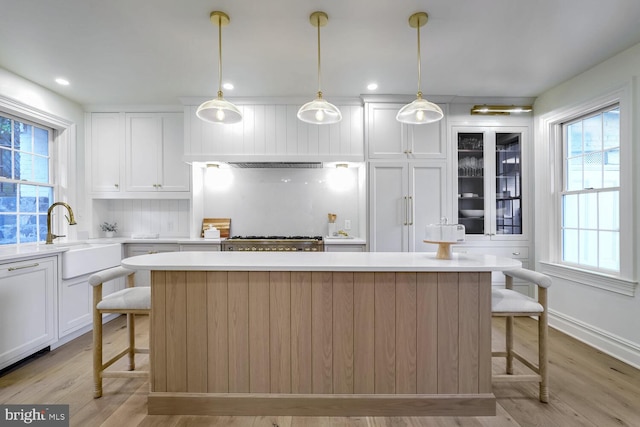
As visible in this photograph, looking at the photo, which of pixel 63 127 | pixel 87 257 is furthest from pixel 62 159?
pixel 87 257

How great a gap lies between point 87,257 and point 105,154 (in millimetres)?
1506

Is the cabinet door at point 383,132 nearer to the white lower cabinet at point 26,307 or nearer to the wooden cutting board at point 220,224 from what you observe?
the wooden cutting board at point 220,224

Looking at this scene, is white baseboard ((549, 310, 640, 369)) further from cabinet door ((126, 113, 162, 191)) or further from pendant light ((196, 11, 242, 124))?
cabinet door ((126, 113, 162, 191))

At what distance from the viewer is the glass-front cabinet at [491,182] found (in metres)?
3.68

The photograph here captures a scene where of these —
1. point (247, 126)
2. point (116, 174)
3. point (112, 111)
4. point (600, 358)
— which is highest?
point (112, 111)

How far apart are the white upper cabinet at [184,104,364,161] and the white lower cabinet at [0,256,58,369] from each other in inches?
69.4

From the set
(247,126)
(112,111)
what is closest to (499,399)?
(247,126)

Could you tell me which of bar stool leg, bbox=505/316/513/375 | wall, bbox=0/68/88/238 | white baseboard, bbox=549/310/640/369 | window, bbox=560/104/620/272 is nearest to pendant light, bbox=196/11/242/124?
wall, bbox=0/68/88/238

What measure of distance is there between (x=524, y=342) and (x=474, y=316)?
62.2 inches

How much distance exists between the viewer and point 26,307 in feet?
8.09

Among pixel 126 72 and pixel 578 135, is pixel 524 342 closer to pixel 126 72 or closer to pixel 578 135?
pixel 578 135

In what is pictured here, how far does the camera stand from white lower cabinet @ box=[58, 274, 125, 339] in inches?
110

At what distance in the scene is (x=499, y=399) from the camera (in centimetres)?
201

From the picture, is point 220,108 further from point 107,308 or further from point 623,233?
point 623,233
